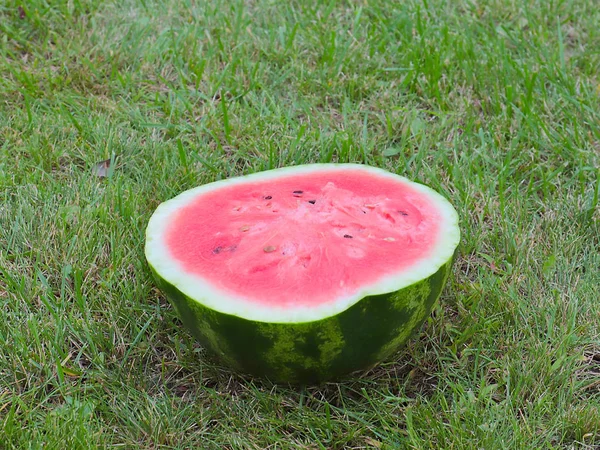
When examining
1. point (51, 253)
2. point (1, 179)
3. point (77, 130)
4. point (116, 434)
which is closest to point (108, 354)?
point (116, 434)

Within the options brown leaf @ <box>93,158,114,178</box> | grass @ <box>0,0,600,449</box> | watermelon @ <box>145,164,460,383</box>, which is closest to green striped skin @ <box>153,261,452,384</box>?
watermelon @ <box>145,164,460,383</box>

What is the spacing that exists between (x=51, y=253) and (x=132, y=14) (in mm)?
1919

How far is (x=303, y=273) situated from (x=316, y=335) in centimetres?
18

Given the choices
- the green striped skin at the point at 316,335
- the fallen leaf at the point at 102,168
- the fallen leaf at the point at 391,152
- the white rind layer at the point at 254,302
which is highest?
the white rind layer at the point at 254,302

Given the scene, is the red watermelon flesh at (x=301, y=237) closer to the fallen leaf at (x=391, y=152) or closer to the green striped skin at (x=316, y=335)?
the green striped skin at (x=316, y=335)

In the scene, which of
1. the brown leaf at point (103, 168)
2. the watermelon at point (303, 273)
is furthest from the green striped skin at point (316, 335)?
the brown leaf at point (103, 168)

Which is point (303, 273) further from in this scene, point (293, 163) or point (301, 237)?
point (293, 163)

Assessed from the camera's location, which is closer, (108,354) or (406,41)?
(108,354)

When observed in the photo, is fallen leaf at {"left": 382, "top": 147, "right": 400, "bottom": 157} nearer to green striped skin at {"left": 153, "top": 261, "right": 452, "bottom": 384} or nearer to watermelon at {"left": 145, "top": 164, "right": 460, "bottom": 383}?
watermelon at {"left": 145, "top": 164, "right": 460, "bottom": 383}

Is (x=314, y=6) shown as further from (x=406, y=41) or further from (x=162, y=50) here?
(x=162, y=50)

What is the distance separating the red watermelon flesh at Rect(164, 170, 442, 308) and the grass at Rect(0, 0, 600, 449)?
353mm

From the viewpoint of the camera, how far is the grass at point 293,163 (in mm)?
2002

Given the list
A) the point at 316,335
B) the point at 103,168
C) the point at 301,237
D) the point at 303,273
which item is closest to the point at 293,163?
the point at 103,168

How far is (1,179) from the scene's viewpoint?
110 inches
